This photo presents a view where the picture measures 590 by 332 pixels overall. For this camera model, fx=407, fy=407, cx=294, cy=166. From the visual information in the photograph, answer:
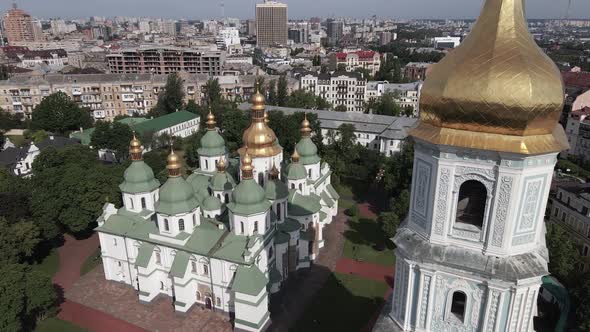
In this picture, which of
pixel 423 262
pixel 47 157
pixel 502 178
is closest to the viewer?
pixel 502 178

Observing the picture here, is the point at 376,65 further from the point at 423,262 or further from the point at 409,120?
the point at 423,262

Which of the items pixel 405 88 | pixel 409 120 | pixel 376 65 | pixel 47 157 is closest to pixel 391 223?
pixel 409 120

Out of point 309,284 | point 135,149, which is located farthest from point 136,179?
point 309,284

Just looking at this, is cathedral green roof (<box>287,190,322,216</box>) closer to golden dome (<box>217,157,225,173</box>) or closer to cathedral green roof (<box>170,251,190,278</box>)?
golden dome (<box>217,157,225,173</box>)

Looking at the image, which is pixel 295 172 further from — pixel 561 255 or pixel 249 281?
pixel 561 255

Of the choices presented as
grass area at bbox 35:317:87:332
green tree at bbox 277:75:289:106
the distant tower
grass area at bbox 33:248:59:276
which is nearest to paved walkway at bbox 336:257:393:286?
the distant tower

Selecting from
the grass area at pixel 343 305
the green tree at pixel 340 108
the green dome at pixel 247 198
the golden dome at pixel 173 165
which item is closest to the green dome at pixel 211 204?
the golden dome at pixel 173 165

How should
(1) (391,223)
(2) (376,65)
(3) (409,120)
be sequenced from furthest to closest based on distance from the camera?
(2) (376,65)
(3) (409,120)
(1) (391,223)
